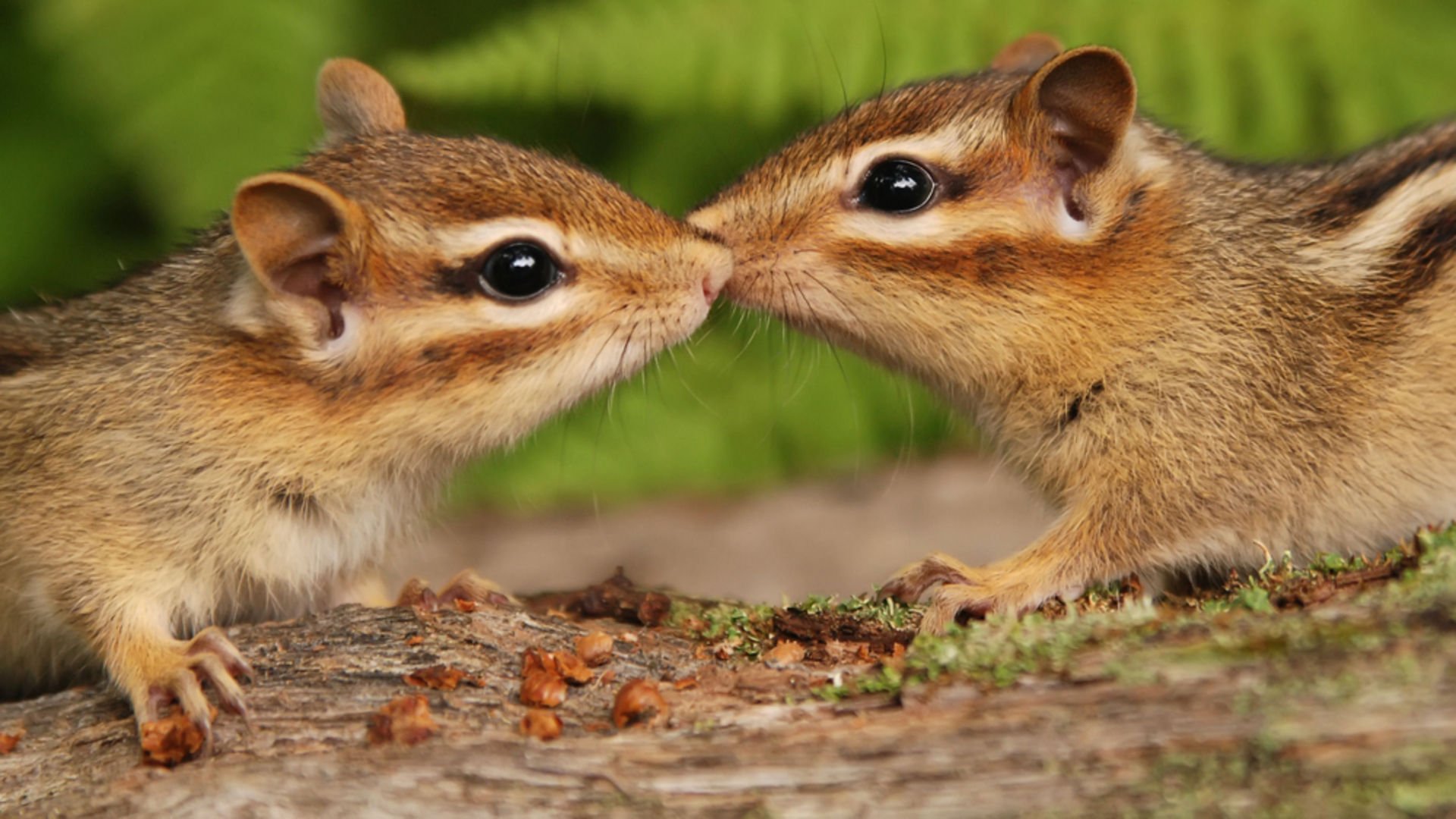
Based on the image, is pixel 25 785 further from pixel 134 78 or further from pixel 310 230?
pixel 134 78

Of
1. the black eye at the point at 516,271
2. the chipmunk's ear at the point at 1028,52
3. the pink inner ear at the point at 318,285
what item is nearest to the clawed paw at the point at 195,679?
the pink inner ear at the point at 318,285

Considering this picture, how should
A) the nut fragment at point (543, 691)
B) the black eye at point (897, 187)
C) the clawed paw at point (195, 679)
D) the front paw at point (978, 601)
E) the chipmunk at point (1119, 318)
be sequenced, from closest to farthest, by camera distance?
the nut fragment at point (543, 691) < the clawed paw at point (195, 679) < the front paw at point (978, 601) < the chipmunk at point (1119, 318) < the black eye at point (897, 187)

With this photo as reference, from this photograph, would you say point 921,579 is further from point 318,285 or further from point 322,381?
point 318,285

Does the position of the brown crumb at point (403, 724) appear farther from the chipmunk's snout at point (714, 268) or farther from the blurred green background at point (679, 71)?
the blurred green background at point (679, 71)

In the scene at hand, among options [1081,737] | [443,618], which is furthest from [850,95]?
[1081,737]

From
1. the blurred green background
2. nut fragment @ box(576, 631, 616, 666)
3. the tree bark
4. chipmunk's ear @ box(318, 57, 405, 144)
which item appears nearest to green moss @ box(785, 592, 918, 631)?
the tree bark

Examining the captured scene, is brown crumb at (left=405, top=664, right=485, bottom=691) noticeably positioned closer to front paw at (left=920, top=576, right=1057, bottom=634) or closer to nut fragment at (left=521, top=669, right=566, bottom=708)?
nut fragment at (left=521, top=669, right=566, bottom=708)

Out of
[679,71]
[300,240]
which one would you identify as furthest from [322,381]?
[679,71]
